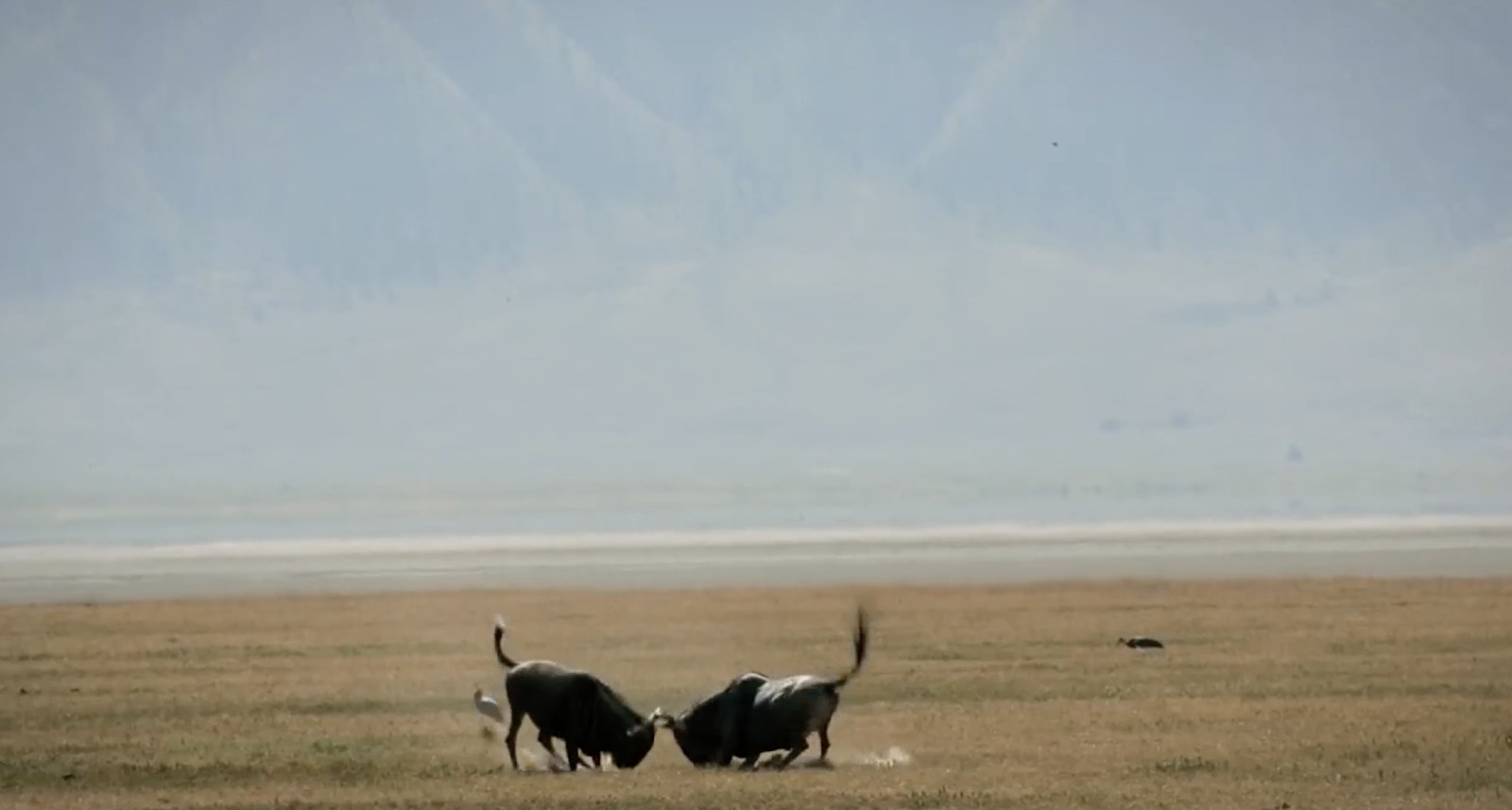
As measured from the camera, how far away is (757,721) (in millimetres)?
23906

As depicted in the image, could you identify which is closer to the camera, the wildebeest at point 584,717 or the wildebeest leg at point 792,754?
the wildebeest leg at point 792,754

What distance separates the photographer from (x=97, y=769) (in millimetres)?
24609

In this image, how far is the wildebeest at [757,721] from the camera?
23.8 m

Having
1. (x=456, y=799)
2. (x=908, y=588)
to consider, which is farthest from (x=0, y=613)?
(x=456, y=799)

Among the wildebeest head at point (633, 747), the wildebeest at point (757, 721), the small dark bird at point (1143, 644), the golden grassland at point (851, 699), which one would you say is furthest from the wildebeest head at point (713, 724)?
the small dark bird at point (1143, 644)

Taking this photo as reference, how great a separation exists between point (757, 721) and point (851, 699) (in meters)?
6.95

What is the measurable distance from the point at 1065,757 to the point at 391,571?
5078 centimetres

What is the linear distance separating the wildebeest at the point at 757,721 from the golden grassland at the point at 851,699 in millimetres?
395

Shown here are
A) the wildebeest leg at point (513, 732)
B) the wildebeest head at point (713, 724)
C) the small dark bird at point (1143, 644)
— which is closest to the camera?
the wildebeest head at point (713, 724)

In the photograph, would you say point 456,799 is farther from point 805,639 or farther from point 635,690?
point 805,639

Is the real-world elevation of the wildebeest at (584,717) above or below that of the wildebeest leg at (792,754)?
above

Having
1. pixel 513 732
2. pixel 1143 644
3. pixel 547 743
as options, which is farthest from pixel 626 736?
pixel 1143 644

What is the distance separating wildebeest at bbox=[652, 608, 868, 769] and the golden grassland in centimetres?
40

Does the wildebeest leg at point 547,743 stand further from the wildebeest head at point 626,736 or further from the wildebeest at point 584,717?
the wildebeest head at point 626,736
